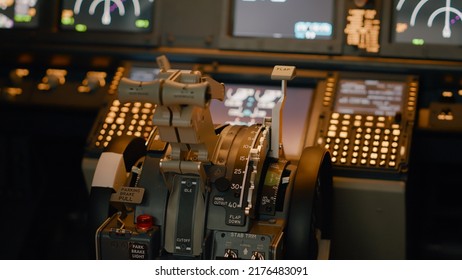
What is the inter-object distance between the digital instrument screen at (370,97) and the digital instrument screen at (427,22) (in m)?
0.25

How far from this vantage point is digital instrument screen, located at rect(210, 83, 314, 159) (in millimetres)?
4148

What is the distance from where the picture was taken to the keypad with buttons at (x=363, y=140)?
12.8 feet

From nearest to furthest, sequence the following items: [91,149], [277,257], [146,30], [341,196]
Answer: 1. [277,257]
2. [341,196]
3. [91,149]
4. [146,30]

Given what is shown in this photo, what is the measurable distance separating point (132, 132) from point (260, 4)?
0.89m

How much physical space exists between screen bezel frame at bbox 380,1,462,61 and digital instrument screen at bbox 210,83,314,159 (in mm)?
413

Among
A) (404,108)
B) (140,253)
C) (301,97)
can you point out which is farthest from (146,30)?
(140,253)

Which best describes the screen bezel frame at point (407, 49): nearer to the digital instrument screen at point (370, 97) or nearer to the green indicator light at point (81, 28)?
the digital instrument screen at point (370, 97)

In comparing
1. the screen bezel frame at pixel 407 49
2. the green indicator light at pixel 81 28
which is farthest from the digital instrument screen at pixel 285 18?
the green indicator light at pixel 81 28

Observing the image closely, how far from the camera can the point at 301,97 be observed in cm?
427

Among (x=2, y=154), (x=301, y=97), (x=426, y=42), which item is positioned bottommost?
(x=2, y=154)

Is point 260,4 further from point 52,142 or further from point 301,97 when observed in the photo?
point 52,142

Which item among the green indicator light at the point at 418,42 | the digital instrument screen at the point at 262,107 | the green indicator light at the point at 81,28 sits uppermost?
the green indicator light at the point at 418,42

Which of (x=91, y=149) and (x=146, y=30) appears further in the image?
(x=146, y=30)

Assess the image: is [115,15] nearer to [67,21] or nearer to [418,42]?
[67,21]
